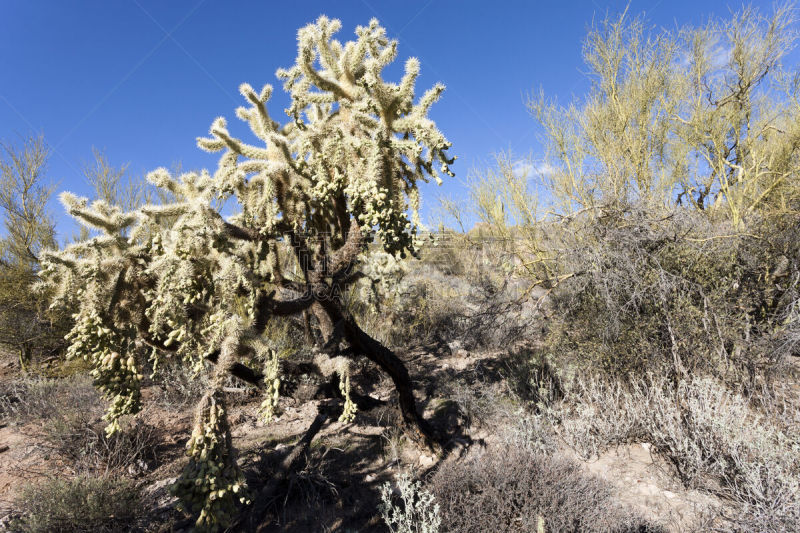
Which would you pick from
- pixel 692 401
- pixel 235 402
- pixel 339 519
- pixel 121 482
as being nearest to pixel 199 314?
pixel 339 519

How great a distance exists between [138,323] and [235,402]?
3.97m

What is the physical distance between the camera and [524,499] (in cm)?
272

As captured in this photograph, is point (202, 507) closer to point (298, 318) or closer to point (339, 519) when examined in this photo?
point (339, 519)

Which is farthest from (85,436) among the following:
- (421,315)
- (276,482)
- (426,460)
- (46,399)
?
(421,315)

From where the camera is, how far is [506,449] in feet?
11.2

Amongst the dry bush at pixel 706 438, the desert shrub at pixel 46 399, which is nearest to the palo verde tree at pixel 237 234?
the dry bush at pixel 706 438

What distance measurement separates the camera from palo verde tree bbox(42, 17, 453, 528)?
153 cm

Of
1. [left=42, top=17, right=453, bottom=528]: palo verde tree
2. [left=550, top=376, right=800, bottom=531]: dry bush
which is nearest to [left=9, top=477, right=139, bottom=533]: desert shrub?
[left=42, top=17, right=453, bottom=528]: palo verde tree

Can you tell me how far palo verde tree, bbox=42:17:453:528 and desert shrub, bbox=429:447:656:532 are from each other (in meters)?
1.31

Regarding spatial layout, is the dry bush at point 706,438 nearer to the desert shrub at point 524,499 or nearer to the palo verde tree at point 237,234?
the desert shrub at point 524,499

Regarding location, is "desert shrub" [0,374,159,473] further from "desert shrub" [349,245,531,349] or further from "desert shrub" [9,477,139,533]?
"desert shrub" [349,245,531,349]

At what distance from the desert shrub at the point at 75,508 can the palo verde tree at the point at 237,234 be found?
183 centimetres

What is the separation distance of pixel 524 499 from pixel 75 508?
139 inches

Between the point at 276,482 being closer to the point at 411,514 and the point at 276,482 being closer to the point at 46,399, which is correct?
the point at 411,514
